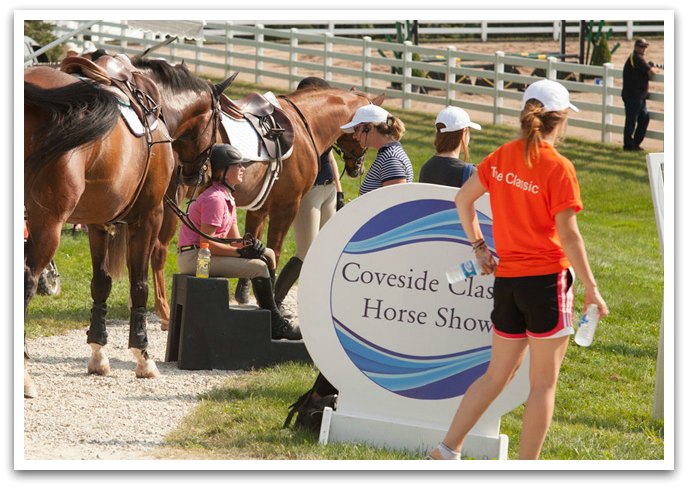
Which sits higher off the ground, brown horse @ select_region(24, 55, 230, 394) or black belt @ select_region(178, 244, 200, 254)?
brown horse @ select_region(24, 55, 230, 394)

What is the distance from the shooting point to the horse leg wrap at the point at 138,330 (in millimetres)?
6961

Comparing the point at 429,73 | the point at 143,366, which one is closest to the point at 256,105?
the point at 143,366

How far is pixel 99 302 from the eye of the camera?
280 inches

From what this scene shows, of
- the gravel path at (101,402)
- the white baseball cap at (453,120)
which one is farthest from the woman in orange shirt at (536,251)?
the gravel path at (101,402)

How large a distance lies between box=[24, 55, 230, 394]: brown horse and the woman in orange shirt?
2.27 m

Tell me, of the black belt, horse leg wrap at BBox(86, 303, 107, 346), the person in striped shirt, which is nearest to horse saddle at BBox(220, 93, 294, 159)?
the person in striped shirt

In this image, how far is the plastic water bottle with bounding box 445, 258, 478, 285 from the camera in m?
5.07

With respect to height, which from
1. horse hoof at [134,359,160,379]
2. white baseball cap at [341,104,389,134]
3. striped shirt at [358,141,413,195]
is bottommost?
horse hoof at [134,359,160,379]

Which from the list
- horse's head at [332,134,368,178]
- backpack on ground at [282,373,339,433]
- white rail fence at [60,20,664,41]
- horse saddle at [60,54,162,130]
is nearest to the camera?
backpack on ground at [282,373,339,433]

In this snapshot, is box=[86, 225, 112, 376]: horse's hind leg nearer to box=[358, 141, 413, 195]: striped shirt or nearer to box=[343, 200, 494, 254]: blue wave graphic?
box=[358, 141, 413, 195]: striped shirt

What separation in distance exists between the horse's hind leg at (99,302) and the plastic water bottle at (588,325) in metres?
3.58

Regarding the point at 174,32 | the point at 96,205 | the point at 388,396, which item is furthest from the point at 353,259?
the point at 174,32

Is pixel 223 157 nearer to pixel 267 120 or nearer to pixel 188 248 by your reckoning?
pixel 188 248

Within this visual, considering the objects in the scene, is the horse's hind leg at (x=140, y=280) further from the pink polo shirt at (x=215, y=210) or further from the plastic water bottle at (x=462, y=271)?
the plastic water bottle at (x=462, y=271)
